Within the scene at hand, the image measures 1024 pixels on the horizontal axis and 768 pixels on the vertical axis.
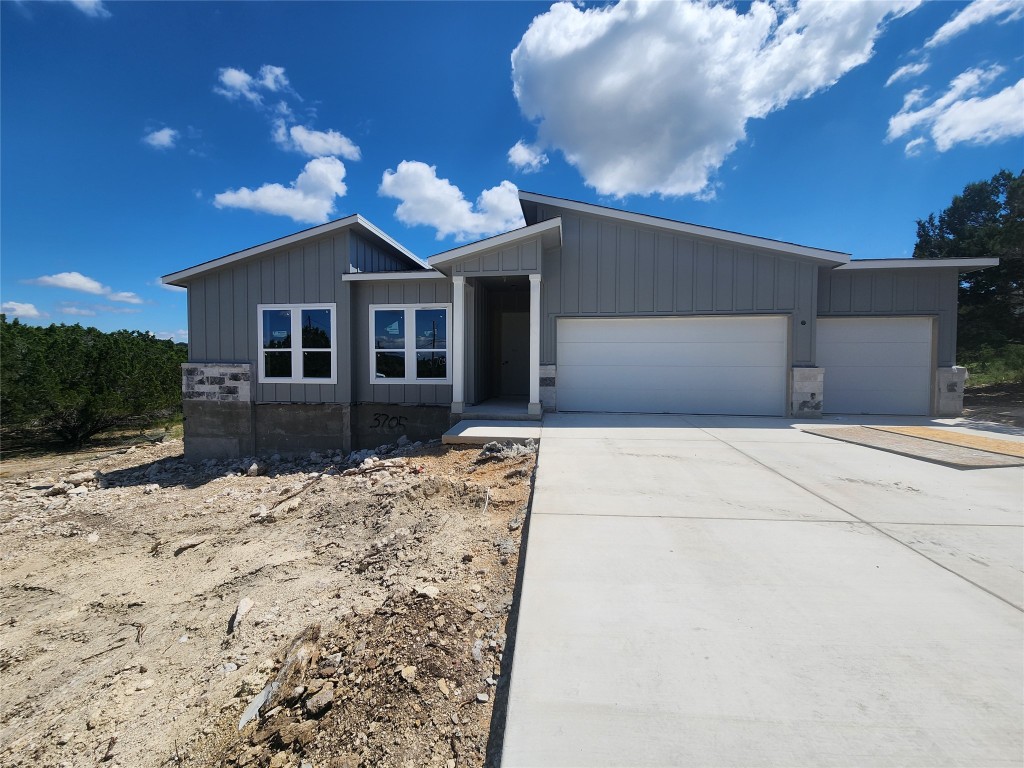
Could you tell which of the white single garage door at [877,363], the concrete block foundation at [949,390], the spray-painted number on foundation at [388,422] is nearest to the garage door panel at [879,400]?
the white single garage door at [877,363]

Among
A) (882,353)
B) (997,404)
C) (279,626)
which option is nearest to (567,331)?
(882,353)

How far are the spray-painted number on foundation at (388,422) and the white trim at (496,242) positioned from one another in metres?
3.41

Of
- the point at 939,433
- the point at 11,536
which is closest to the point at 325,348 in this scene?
the point at 11,536

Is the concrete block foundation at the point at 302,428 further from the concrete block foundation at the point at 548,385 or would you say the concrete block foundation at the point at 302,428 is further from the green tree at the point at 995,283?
the green tree at the point at 995,283

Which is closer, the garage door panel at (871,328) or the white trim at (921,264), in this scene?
the white trim at (921,264)

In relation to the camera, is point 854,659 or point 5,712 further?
point 5,712

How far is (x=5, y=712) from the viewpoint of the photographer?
100 inches

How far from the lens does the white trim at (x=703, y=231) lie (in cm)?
778

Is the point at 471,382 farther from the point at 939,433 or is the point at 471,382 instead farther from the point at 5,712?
the point at 939,433

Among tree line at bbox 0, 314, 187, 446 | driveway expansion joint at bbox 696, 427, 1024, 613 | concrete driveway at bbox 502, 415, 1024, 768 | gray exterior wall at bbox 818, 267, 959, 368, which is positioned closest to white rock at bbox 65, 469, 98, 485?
tree line at bbox 0, 314, 187, 446

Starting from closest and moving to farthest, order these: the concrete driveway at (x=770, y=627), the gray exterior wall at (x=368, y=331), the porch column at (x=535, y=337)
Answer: the concrete driveway at (x=770, y=627) → the porch column at (x=535, y=337) → the gray exterior wall at (x=368, y=331)

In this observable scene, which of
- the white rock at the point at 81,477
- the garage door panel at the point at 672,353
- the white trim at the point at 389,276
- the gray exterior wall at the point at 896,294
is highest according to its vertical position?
the white trim at the point at 389,276

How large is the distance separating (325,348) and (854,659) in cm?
923

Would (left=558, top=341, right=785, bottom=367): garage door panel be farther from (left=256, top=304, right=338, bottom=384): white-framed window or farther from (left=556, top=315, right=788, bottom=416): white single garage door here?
(left=256, top=304, right=338, bottom=384): white-framed window
